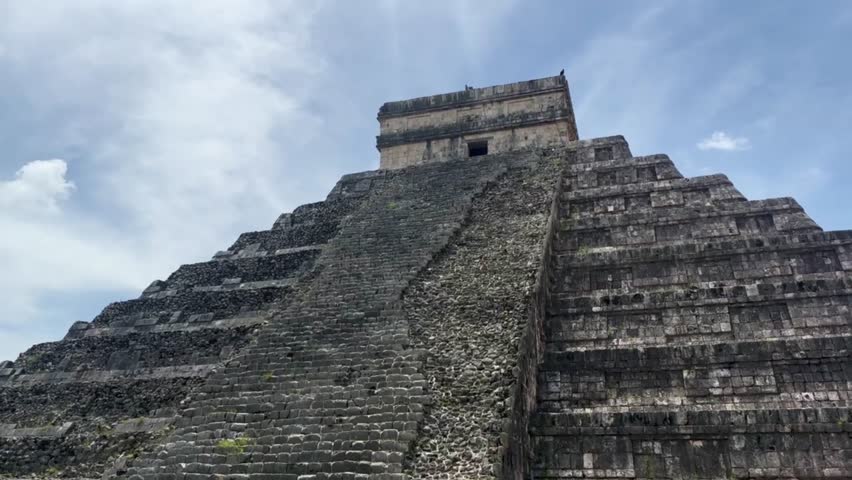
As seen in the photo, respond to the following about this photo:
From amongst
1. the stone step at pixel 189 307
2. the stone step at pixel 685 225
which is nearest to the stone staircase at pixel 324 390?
the stone step at pixel 189 307

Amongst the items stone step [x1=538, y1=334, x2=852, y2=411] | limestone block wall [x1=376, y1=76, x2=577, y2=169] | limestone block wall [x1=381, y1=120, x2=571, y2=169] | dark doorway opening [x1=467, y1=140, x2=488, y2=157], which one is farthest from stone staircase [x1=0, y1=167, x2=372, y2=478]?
stone step [x1=538, y1=334, x2=852, y2=411]

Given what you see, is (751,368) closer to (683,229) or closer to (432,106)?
(683,229)

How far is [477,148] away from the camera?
15.8m

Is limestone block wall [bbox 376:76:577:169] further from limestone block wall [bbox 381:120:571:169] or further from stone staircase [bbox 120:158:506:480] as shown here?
stone staircase [bbox 120:158:506:480]

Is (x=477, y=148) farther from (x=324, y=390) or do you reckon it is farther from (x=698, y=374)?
(x=324, y=390)

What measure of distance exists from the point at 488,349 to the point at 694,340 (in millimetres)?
3036

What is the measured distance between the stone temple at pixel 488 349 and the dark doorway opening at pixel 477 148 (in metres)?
2.14

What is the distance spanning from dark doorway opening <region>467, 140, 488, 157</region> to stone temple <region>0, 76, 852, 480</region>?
7.01 feet

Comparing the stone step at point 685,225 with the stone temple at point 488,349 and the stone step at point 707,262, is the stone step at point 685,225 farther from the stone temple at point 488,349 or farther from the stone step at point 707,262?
the stone step at point 707,262

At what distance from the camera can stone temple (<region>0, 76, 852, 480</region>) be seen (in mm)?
6875

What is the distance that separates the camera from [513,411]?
6.77 meters

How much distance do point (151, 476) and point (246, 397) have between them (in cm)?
136

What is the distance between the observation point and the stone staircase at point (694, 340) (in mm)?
6977

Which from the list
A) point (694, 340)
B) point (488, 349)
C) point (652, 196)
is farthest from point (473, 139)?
point (488, 349)
